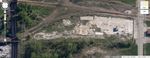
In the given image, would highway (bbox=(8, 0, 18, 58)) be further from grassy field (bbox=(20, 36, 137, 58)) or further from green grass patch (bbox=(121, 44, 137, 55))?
green grass patch (bbox=(121, 44, 137, 55))

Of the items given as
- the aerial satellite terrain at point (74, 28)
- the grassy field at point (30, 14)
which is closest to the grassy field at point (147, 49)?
the aerial satellite terrain at point (74, 28)

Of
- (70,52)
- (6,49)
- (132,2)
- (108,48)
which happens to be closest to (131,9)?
(132,2)

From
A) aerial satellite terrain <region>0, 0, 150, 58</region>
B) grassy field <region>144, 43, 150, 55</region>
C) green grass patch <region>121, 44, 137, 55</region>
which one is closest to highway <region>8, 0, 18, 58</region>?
aerial satellite terrain <region>0, 0, 150, 58</region>

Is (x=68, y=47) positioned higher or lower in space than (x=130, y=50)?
higher

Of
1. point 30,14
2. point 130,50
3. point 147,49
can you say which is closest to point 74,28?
point 30,14

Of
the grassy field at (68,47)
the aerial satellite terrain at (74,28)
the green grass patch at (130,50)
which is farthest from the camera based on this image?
the green grass patch at (130,50)

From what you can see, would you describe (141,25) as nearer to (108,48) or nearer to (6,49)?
(108,48)

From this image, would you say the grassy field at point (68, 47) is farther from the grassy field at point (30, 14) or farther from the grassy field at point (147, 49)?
the grassy field at point (30, 14)

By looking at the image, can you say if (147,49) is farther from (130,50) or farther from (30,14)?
(30,14)
